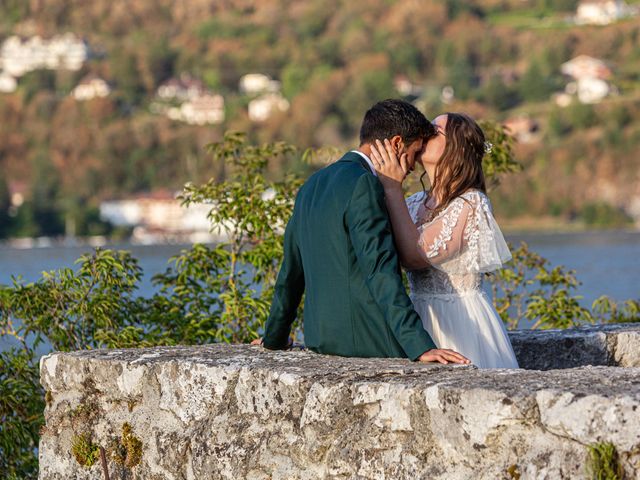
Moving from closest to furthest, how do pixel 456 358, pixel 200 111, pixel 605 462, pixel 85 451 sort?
pixel 605 462
pixel 456 358
pixel 85 451
pixel 200 111

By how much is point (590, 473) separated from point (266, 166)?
5.90 meters

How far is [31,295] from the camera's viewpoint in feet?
25.8

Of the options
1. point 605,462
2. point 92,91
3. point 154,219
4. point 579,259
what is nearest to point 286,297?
point 605,462

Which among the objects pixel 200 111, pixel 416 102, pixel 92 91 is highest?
pixel 92 91

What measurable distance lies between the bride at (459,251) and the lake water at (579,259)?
79.6ft

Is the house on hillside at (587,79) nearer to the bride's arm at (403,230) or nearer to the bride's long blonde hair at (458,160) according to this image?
the bride's long blonde hair at (458,160)

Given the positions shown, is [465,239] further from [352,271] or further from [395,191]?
[352,271]

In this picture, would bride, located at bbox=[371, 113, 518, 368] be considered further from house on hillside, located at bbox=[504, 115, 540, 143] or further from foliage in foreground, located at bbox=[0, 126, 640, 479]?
house on hillside, located at bbox=[504, 115, 540, 143]

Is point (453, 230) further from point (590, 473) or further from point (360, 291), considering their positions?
point (590, 473)

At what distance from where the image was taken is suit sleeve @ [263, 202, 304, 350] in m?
4.78

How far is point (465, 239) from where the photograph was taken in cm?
477

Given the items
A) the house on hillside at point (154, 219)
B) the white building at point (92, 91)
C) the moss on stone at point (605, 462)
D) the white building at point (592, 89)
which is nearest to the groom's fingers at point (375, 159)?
the moss on stone at point (605, 462)

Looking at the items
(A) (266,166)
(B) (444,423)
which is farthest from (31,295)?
(B) (444,423)

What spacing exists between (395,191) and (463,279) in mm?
509
